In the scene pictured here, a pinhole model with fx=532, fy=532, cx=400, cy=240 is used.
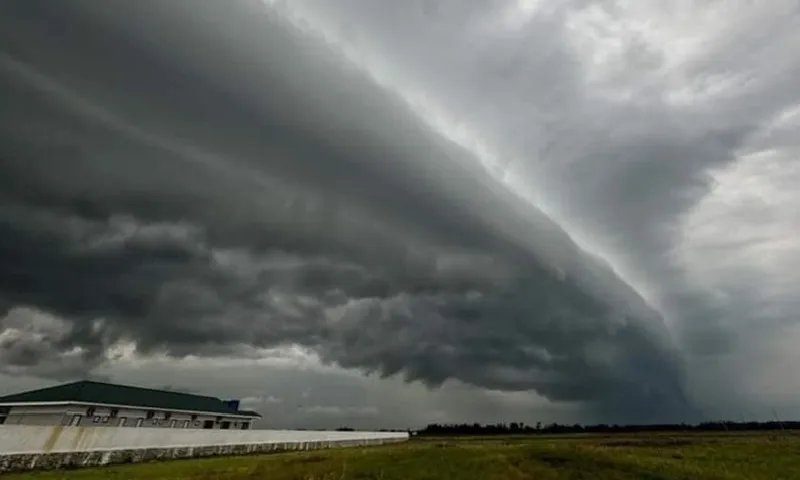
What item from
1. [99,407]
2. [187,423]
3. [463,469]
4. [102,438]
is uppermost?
[187,423]

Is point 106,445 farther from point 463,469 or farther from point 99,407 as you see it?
point 99,407

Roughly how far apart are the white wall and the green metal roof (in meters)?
20.1

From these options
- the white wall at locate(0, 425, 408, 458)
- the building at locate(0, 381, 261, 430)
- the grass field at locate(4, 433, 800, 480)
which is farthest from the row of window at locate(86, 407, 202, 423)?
the grass field at locate(4, 433, 800, 480)

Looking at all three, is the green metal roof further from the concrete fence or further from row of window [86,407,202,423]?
the concrete fence

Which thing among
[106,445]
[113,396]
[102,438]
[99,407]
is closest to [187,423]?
[113,396]

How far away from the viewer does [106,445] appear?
133 feet

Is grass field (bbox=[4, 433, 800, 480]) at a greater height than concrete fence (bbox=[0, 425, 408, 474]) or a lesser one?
lesser

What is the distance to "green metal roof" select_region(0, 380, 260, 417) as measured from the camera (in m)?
65.8

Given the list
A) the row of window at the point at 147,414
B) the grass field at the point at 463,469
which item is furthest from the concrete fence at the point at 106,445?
the row of window at the point at 147,414

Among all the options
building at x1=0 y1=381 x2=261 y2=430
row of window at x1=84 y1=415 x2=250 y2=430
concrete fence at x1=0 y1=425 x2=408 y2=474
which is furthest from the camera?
row of window at x1=84 y1=415 x2=250 y2=430

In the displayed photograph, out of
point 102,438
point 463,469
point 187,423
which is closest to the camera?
point 463,469

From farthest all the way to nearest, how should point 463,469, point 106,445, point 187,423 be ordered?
1. point 187,423
2. point 106,445
3. point 463,469

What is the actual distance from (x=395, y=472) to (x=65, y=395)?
5495cm

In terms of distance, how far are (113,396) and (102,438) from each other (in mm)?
36206
